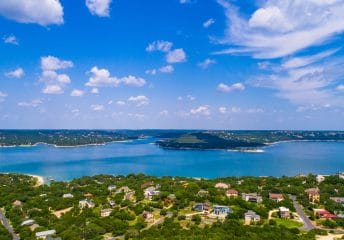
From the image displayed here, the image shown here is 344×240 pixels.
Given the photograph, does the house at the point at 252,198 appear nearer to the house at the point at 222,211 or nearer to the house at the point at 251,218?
the house at the point at 222,211

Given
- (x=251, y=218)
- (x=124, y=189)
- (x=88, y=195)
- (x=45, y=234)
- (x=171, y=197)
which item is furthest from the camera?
(x=124, y=189)

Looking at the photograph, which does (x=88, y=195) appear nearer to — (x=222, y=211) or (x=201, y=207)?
(x=201, y=207)

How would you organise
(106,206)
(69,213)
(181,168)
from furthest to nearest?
(181,168)
(106,206)
(69,213)

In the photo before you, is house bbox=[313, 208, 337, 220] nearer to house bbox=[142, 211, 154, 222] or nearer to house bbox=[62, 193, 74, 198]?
house bbox=[142, 211, 154, 222]

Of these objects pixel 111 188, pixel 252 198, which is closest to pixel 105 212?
pixel 111 188

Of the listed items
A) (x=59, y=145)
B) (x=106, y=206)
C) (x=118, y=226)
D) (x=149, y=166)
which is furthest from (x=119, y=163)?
(x=59, y=145)

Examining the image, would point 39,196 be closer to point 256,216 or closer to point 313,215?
point 256,216

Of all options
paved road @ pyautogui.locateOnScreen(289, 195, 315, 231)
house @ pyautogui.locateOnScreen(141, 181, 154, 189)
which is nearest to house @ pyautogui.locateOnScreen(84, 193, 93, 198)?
house @ pyautogui.locateOnScreen(141, 181, 154, 189)

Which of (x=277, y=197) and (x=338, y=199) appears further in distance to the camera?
(x=338, y=199)
